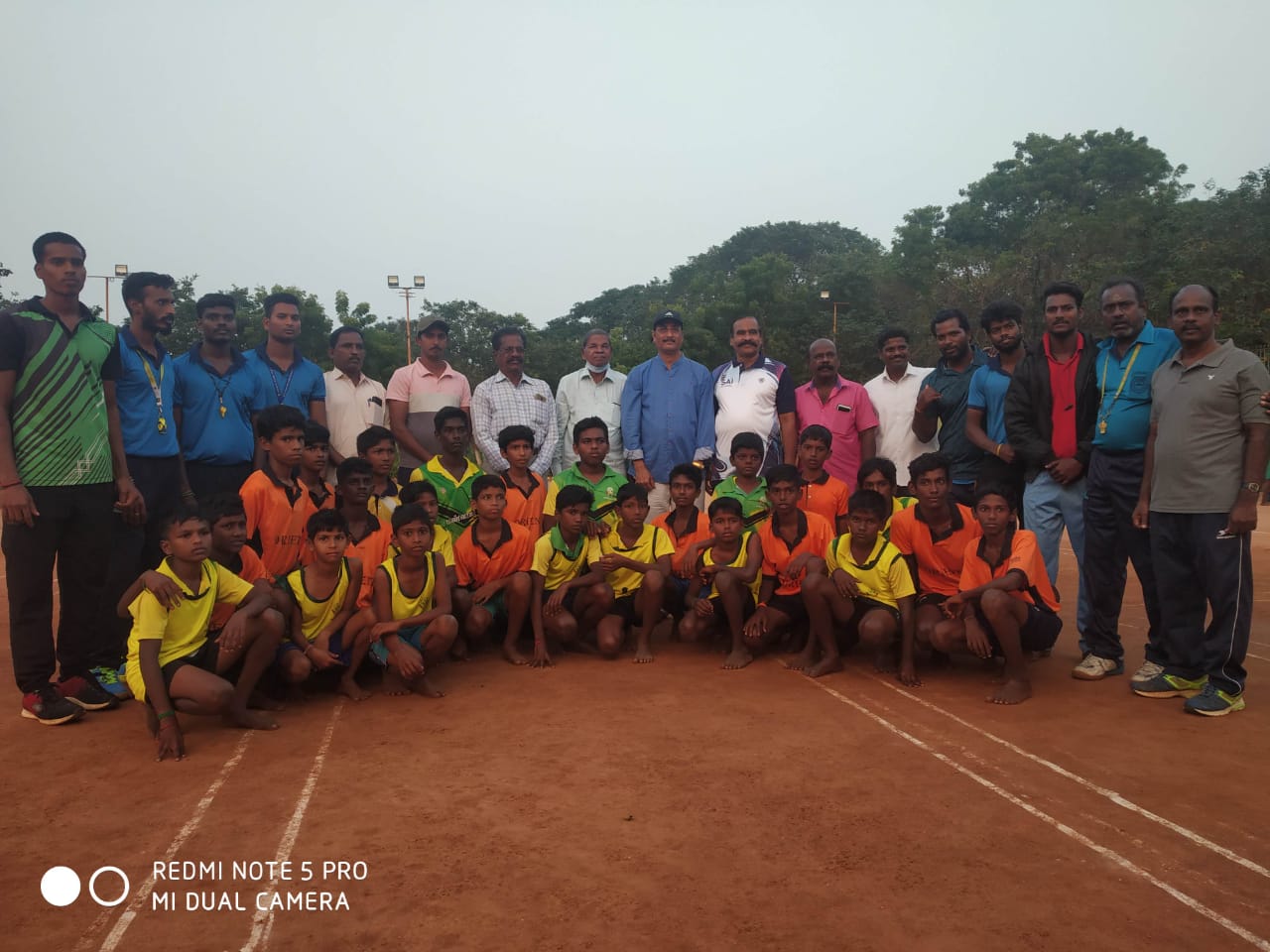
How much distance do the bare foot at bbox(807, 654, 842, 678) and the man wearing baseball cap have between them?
349cm

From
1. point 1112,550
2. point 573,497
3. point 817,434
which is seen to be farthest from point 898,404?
point 573,497

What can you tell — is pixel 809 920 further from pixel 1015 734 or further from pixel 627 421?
pixel 627 421

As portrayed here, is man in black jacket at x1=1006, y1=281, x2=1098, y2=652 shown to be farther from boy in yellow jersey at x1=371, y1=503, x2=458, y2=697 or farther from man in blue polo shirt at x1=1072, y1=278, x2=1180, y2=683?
boy in yellow jersey at x1=371, y1=503, x2=458, y2=697

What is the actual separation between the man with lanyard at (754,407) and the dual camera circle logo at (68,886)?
4.77 m

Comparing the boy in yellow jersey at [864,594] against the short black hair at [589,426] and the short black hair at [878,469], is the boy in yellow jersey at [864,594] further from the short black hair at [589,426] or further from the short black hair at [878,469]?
the short black hair at [589,426]

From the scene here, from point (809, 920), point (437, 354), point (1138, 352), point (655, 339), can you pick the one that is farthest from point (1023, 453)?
point (437, 354)

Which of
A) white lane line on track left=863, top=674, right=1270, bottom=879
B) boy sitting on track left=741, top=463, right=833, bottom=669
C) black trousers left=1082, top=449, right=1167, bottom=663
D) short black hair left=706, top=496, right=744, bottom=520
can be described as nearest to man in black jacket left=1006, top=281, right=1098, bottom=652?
black trousers left=1082, top=449, right=1167, bottom=663

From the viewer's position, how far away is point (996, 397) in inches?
241

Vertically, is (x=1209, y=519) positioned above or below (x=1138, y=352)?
below

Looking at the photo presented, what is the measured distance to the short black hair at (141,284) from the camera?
559 centimetres

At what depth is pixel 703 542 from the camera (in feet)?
20.2

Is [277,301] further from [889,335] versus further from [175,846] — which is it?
[889,335]

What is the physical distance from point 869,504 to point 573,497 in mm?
1922

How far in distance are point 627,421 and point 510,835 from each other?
4263 millimetres
